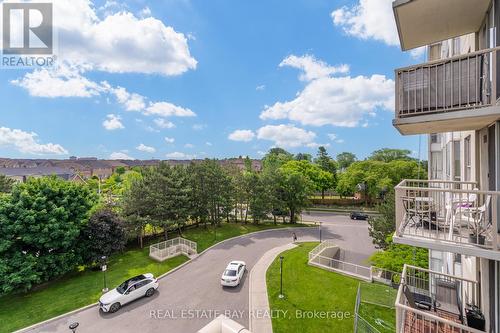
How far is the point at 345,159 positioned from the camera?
265 ft

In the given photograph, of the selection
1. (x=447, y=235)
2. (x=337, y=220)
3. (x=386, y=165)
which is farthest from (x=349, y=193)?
(x=447, y=235)

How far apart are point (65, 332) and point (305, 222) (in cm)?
2773

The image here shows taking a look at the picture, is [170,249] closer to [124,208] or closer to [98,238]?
[98,238]

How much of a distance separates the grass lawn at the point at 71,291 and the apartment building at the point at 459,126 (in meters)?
15.2

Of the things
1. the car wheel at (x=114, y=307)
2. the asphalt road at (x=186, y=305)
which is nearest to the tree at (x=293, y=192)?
the asphalt road at (x=186, y=305)

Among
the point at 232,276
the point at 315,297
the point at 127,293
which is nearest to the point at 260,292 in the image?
the point at 232,276

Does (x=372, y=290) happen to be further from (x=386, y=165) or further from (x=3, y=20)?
(x=386, y=165)

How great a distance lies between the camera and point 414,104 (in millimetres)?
4691

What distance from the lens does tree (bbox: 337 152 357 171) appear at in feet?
259

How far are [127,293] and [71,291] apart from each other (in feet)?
13.4

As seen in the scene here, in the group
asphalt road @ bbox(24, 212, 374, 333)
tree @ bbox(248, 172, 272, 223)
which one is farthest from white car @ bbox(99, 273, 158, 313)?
tree @ bbox(248, 172, 272, 223)

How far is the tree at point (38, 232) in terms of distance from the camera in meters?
12.8

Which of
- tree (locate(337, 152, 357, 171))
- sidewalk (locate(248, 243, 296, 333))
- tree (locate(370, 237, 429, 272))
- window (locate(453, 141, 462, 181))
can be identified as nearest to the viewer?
window (locate(453, 141, 462, 181))

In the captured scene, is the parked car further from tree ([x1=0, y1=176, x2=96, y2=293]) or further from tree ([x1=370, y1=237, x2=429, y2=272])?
tree ([x1=0, y1=176, x2=96, y2=293])
